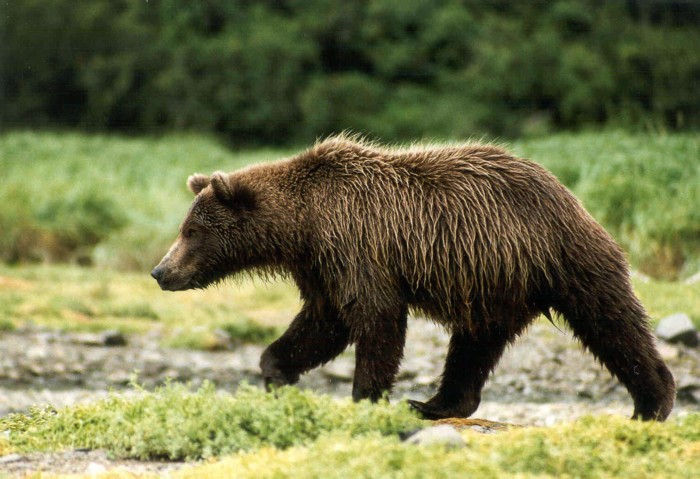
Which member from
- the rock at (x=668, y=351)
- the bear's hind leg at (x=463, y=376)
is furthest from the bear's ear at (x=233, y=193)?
the rock at (x=668, y=351)

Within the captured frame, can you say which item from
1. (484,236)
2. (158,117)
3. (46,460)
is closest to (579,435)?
(484,236)

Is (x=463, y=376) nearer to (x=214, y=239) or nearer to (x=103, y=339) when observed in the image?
(x=214, y=239)

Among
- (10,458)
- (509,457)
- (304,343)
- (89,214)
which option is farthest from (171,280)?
(89,214)

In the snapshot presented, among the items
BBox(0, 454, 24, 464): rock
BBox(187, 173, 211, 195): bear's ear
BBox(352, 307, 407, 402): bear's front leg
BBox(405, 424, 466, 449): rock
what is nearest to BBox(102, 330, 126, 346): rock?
BBox(187, 173, 211, 195): bear's ear

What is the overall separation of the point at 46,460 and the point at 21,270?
34.8 ft

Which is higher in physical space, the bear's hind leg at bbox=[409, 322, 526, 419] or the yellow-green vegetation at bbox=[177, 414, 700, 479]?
the yellow-green vegetation at bbox=[177, 414, 700, 479]

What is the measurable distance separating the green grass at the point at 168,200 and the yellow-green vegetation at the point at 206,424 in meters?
8.74

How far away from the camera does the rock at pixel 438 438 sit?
514cm

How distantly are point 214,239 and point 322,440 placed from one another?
7.85 ft

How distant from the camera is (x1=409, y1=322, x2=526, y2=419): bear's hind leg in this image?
720 cm

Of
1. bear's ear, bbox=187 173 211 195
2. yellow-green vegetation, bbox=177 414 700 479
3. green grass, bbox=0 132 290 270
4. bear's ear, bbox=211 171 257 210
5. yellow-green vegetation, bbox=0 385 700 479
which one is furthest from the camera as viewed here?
green grass, bbox=0 132 290 270

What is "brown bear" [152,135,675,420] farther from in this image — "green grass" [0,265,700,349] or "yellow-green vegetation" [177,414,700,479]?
"green grass" [0,265,700,349]

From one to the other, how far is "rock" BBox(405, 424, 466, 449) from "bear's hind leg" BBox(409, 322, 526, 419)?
185 centimetres

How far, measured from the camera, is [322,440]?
5.17m
